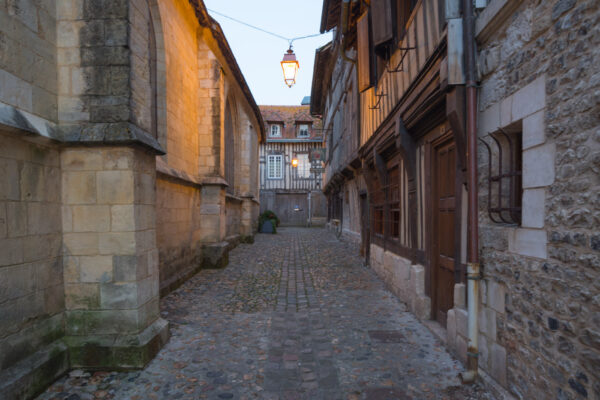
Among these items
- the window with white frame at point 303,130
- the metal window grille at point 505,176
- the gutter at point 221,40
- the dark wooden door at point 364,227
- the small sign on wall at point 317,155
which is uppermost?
the window with white frame at point 303,130

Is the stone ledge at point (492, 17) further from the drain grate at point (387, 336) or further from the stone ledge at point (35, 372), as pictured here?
the stone ledge at point (35, 372)

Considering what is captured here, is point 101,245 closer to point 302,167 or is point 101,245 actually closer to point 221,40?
point 221,40

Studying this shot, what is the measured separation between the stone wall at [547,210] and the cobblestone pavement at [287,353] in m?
0.68

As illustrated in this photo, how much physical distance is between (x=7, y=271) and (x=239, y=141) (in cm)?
1101

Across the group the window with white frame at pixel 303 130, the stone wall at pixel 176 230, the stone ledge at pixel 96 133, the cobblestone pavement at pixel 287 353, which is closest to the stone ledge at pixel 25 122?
the stone ledge at pixel 96 133

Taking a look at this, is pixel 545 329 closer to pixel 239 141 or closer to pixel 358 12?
pixel 358 12

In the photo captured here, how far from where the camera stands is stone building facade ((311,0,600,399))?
171cm

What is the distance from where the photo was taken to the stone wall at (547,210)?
1675 mm

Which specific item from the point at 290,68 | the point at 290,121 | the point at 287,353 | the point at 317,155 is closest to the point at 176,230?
the point at 287,353

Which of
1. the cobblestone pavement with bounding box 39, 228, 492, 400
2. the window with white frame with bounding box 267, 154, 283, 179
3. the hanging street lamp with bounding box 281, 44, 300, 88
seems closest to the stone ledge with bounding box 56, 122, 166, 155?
the cobblestone pavement with bounding box 39, 228, 492, 400

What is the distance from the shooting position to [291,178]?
23.8 m

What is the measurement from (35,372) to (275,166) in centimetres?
2178

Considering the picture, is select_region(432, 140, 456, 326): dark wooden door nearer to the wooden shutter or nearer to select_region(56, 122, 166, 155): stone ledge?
the wooden shutter

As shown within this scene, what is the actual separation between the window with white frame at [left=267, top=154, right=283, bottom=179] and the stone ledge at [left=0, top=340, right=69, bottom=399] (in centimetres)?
2121
